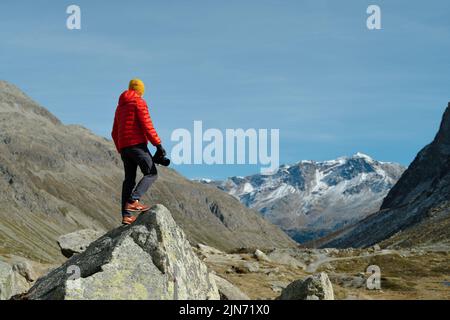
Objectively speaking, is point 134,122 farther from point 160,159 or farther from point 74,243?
point 74,243

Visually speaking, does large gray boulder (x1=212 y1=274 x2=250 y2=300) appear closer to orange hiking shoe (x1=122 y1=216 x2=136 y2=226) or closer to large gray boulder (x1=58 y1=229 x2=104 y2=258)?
orange hiking shoe (x1=122 y1=216 x2=136 y2=226)

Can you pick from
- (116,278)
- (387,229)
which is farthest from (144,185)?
(387,229)

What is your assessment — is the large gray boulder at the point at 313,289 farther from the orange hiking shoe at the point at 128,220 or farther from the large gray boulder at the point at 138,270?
the orange hiking shoe at the point at 128,220

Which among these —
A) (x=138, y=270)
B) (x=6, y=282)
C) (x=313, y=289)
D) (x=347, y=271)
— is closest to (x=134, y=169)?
Answer: (x=138, y=270)

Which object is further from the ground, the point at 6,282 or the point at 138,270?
the point at 138,270

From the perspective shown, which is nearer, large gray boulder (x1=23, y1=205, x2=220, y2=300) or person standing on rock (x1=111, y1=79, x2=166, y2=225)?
large gray boulder (x1=23, y1=205, x2=220, y2=300)

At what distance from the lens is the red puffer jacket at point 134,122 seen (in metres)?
18.1

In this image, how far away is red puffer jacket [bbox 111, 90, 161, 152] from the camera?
18094 millimetres

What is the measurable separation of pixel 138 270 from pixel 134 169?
4.78m

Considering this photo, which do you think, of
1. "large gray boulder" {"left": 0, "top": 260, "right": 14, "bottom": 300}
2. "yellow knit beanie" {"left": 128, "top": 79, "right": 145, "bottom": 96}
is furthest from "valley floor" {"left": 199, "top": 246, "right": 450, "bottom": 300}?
"yellow knit beanie" {"left": 128, "top": 79, "right": 145, "bottom": 96}

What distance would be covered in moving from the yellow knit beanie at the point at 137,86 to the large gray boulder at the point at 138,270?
12.3 ft

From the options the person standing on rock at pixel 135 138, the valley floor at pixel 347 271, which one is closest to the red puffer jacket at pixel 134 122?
the person standing on rock at pixel 135 138

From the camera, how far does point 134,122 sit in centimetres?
1828
